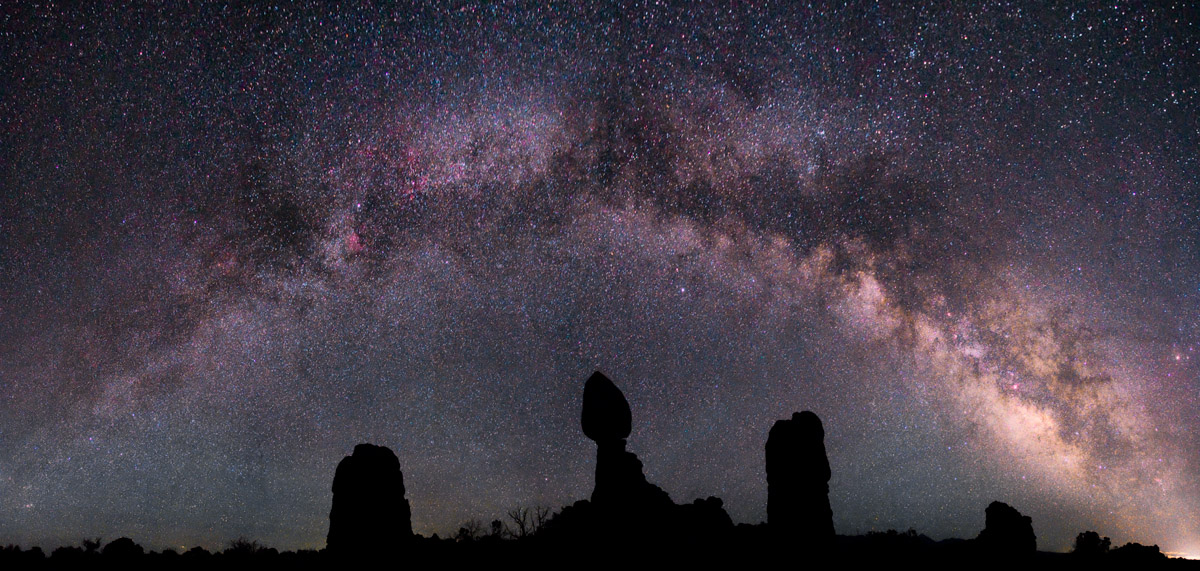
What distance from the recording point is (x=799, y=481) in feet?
82.3

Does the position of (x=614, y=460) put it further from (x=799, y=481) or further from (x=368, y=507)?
(x=368, y=507)

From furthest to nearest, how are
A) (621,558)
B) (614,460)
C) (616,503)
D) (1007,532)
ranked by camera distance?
(1007,532) → (614,460) → (616,503) → (621,558)

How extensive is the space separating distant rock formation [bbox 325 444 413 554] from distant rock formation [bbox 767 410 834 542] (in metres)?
14.1

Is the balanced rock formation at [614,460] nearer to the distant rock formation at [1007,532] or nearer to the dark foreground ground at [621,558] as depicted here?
the dark foreground ground at [621,558]

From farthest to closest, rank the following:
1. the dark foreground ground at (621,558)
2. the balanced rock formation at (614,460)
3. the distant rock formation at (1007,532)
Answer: the distant rock formation at (1007,532) < the balanced rock formation at (614,460) < the dark foreground ground at (621,558)

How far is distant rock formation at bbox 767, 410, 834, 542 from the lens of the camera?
80.7ft

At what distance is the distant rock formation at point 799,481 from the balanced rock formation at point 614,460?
4329 mm

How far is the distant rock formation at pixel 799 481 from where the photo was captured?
24.6 metres

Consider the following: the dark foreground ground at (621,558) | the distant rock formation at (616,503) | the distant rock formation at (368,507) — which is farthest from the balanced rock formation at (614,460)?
the distant rock formation at (368,507)

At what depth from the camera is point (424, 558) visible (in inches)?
976

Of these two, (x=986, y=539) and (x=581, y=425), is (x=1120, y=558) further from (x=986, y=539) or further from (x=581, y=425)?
(x=581, y=425)

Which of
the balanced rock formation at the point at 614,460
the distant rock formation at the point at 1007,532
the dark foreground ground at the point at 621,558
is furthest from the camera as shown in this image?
the distant rock formation at the point at 1007,532

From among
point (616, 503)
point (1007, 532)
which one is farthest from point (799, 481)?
point (1007, 532)

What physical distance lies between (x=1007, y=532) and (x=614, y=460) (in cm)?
1777
